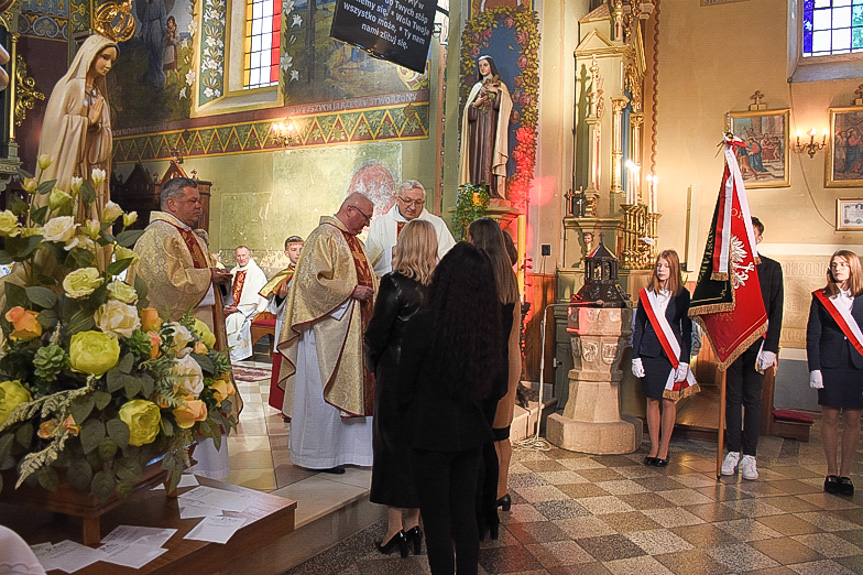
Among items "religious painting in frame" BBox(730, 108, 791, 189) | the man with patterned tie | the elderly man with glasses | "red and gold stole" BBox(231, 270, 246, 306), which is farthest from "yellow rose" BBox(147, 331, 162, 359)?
"religious painting in frame" BBox(730, 108, 791, 189)

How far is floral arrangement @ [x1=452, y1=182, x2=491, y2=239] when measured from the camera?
774 cm

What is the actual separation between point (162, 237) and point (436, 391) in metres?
2.09

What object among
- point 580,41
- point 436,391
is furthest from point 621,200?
point 436,391

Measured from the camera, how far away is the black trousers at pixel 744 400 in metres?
5.12

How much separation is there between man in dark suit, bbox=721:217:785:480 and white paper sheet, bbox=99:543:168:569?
→ 15.1 ft

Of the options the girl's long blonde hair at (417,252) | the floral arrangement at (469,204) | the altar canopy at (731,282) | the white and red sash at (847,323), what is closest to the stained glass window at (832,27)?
the floral arrangement at (469,204)

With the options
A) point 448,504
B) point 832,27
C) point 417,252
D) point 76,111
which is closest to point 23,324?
point 448,504

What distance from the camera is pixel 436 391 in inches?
101

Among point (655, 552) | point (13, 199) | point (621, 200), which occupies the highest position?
point (621, 200)

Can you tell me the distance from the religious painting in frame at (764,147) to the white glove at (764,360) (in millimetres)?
5438

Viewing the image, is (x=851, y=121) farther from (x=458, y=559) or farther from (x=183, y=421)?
(x=183, y=421)

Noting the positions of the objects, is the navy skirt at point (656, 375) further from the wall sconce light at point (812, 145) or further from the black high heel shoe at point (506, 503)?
the wall sconce light at point (812, 145)

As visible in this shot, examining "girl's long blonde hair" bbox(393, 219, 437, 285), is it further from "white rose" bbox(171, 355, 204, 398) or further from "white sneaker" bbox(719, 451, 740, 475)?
"white sneaker" bbox(719, 451, 740, 475)

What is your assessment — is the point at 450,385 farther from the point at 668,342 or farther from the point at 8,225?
the point at 668,342
